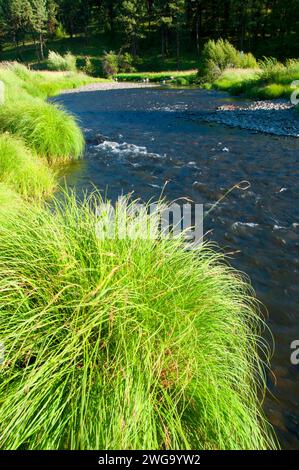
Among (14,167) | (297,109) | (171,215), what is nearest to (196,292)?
(171,215)

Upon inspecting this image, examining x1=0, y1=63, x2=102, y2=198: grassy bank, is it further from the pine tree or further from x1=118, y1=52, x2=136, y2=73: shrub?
the pine tree

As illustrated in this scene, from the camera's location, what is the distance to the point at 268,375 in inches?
126

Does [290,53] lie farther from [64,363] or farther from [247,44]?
[64,363]

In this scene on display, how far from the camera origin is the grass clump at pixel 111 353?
181cm

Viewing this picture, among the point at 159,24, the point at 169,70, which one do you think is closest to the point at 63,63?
the point at 169,70

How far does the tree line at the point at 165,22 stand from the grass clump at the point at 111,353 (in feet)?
173

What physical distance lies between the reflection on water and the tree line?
136 ft

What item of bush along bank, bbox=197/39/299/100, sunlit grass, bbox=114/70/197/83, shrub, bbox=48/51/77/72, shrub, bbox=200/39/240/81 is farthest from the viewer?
shrub, bbox=48/51/77/72

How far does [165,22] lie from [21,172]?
63351 millimetres

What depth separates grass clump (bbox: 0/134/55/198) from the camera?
693 cm

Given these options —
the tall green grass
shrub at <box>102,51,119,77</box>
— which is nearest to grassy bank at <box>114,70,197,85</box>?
shrub at <box>102,51,119,77</box>

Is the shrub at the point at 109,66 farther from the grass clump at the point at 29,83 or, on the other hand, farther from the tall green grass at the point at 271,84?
the tall green grass at the point at 271,84

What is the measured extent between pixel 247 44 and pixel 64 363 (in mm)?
65703

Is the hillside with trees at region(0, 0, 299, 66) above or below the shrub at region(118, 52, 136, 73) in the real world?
above
